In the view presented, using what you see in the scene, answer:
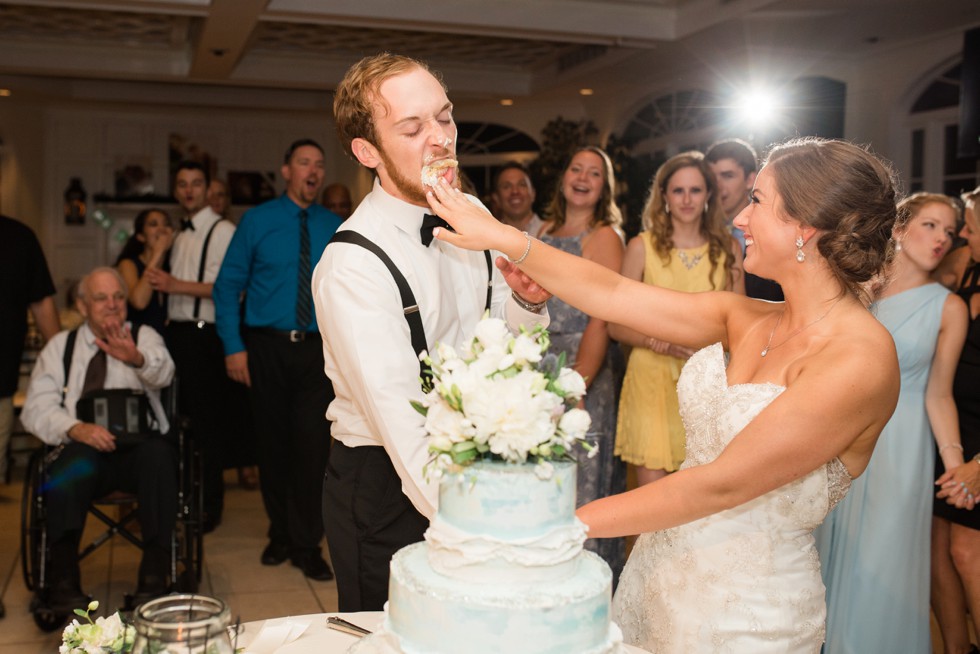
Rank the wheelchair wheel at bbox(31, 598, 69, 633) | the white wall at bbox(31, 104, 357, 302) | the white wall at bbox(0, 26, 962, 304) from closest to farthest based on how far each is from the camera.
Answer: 1. the wheelchair wheel at bbox(31, 598, 69, 633)
2. the white wall at bbox(0, 26, 962, 304)
3. the white wall at bbox(31, 104, 357, 302)

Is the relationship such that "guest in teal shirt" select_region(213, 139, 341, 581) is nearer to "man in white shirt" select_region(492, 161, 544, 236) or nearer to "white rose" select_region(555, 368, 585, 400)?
"man in white shirt" select_region(492, 161, 544, 236)

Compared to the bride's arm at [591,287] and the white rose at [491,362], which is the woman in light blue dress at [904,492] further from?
the white rose at [491,362]

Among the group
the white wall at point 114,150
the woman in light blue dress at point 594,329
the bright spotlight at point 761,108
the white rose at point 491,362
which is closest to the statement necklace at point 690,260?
the woman in light blue dress at point 594,329

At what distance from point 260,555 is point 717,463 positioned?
3.70m

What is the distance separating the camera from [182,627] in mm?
1140

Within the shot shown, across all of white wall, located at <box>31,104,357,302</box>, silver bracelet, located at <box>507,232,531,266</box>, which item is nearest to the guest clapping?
silver bracelet, located at <box>507,232,531,266</box>

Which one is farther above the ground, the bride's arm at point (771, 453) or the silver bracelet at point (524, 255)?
the silver bracelet at point (524, 255)

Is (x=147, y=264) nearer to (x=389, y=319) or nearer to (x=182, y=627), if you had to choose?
(x=389, y=319)

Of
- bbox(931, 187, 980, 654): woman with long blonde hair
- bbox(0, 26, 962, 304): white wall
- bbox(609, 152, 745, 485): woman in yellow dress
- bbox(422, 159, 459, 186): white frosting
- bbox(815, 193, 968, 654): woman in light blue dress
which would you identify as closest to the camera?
bbox(422, 159, 459, 186): white frosting

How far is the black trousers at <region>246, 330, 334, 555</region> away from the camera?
4.62 meters

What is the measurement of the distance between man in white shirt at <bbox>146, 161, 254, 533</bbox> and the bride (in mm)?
3740

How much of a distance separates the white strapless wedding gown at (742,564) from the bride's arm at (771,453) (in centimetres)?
16

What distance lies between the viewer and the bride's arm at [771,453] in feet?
5.79

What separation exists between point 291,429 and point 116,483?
89 cm
